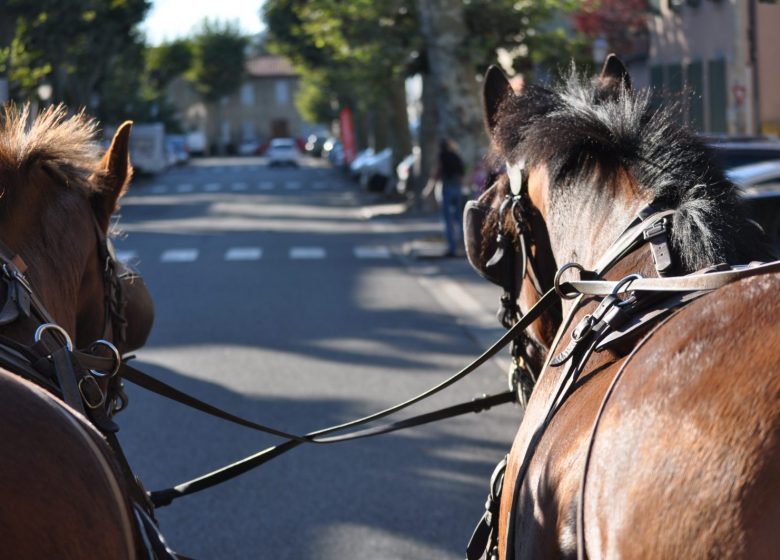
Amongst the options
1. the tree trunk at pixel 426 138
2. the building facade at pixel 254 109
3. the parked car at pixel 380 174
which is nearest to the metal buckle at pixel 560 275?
the tree trunk at pixel 426 138

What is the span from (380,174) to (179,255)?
65.8 feet

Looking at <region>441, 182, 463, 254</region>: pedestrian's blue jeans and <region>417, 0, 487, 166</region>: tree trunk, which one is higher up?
<region>417, 0, 487, 166</region>: tree trunk

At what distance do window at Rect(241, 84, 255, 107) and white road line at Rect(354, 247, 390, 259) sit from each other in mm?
105549

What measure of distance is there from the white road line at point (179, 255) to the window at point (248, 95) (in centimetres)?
10486

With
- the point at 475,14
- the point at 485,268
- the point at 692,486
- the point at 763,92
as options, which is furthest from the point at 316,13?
the point at 692,486

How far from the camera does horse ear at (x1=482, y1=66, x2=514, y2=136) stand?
378cm

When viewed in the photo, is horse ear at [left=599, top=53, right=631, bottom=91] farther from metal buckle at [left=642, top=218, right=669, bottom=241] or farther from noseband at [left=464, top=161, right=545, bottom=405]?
metal buckle at [left=642, top=218, right=669, bottom=241]

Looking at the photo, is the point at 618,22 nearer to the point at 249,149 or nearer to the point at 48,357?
the point at 48,357

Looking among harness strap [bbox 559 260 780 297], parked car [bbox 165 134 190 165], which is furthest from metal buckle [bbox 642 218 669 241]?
parked car [bbox 165 134 190 165]

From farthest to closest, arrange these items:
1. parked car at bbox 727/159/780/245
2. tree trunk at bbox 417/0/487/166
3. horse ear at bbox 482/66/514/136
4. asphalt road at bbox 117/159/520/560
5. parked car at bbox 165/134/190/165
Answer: parked car at bbox 165/134/190/165 → tree trunk at bbox 417/0/487/166 → parked car at bbox 727/159/780/245 → asphalt road at bbox 117/159/520/560 → horse ear at bbox 482/66/514/136

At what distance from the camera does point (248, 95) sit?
126 m

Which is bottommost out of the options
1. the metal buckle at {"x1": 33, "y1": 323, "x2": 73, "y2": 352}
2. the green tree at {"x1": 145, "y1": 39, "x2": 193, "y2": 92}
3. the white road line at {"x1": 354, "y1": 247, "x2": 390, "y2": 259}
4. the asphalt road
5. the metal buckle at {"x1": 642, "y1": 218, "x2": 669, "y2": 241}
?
the white road line at {"x1": 354, "y1": 247, "x2": 390, "y2": 259}

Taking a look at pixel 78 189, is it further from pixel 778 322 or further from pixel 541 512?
pixel 778 322

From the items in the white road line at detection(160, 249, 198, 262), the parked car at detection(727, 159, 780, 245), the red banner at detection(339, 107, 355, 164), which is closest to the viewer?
the parked car at detection(727, 159, 780, 245)
